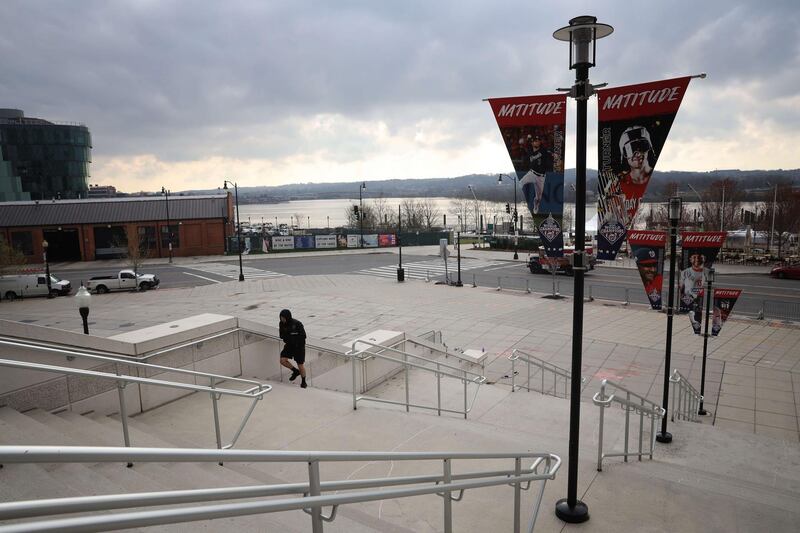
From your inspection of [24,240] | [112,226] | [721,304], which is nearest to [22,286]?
[112,226]

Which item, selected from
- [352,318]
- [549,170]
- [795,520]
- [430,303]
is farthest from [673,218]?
[430,303]

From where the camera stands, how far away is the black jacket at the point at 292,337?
30.7 feet

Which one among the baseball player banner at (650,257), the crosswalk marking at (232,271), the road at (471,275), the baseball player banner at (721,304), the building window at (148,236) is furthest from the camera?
the building window at (148,236)

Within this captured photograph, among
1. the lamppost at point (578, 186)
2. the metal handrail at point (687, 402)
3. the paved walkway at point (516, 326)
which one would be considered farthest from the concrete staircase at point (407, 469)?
the paved walkway at point (516, 326)

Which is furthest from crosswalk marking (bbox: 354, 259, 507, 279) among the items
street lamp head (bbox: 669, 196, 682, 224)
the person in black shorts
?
the person in black shorts

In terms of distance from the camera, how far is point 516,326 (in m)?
22.1

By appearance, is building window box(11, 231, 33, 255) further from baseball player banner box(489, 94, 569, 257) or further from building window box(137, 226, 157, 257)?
baseball player banner box(489, 94, 569, 257)

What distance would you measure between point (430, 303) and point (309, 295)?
276 inches

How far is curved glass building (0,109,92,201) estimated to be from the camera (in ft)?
303

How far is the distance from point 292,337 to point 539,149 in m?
5.28

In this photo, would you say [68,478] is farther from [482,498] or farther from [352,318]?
[352,318]

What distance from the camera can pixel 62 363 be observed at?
6.76 meters

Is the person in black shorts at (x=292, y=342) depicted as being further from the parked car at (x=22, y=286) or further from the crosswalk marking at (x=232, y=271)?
the crosswalk marking at (x=232, y=271)

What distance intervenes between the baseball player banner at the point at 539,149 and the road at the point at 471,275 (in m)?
22.0
